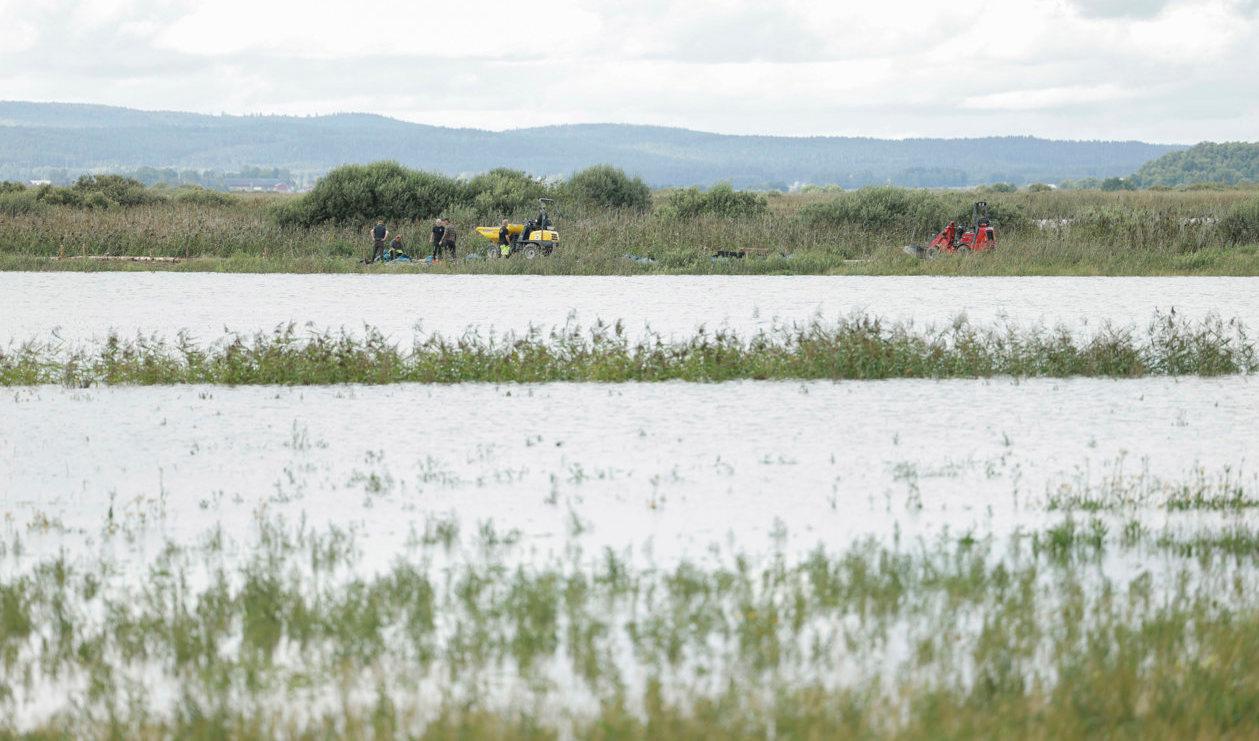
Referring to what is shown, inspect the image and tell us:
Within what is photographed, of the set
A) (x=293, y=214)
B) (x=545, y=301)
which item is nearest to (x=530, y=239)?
(x=545, y=301)

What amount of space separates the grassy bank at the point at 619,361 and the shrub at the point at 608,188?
3461cm

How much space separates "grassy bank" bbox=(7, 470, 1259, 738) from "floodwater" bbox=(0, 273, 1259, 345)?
12.7 m

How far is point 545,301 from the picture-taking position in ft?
90.4

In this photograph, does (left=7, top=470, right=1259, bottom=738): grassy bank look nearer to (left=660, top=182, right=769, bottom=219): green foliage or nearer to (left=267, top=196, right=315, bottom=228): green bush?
(left=267, top=196, right=315, bottom=228): green bush

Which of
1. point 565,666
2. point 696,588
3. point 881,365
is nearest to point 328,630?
point 565,666

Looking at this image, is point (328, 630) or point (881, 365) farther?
point (881, 365)

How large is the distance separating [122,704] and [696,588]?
120 inches

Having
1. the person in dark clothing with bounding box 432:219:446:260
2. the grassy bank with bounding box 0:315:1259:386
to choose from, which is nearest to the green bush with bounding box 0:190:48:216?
the person in dark clothing with bounding box 432:219:446:260

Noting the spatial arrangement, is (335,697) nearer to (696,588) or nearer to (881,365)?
(696,588)

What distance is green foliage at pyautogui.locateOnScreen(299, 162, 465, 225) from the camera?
43719 mm

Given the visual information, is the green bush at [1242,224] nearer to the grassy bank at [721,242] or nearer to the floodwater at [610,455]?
the grassy bank at [721,242]

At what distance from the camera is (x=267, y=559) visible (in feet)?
29.4

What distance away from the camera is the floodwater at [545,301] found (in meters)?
23.6

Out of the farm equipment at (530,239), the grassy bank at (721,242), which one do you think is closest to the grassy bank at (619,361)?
the grassy bank at (721,242)
